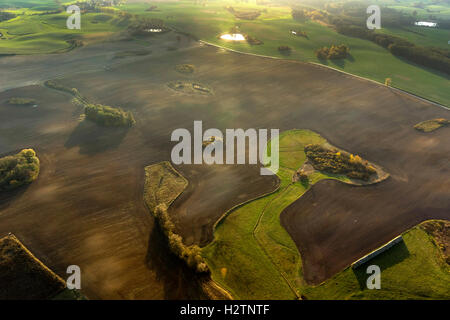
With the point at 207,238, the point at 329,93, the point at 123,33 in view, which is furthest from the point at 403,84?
the point at 123,33

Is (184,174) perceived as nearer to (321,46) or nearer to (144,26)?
(321,46)

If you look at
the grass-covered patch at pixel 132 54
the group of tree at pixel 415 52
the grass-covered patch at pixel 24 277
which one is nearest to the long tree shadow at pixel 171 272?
the grass-covered patch at pixel 24 277

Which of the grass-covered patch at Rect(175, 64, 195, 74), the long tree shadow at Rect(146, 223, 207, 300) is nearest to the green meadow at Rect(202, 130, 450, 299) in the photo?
the long tree shadow at Rect(146, 223, 207, 300)

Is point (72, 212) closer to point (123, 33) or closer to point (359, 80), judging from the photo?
point (359, 80)

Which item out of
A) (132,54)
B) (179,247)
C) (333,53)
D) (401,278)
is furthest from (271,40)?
(179,247)

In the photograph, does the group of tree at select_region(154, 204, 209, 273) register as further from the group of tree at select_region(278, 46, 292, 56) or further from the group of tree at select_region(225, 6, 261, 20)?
the group of tree at select_region(225, 6, 261, 20)

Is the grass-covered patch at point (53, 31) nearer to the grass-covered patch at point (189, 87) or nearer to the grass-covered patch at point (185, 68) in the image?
the grass-covered patch at point (185, 68)
